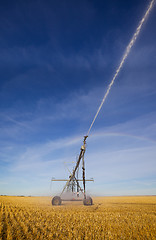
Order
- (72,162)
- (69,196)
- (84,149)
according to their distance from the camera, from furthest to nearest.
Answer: (72,162) < (69,196) < (84,149)

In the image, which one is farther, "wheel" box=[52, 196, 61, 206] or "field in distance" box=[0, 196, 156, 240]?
"wheel" box=[52, 196, 61, 206]

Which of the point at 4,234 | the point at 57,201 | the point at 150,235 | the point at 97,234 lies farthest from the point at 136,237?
the point at 57,201

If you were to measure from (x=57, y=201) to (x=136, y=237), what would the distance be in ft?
55.5

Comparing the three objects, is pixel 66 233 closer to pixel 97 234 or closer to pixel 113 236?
pixel 97 234

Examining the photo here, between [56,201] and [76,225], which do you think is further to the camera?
[56,201]

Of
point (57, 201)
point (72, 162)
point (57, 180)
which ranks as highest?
point (72, 162)

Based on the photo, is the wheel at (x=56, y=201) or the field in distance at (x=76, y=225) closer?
the field in distance at (x=76, y=225)

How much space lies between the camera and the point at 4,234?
6773 mm

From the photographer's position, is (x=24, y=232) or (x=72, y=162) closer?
(x=24, y=232)

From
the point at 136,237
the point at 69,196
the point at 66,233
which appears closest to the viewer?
the point at 136,237

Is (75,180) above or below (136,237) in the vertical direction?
above

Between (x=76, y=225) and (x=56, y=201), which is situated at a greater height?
(x=76, y=225)

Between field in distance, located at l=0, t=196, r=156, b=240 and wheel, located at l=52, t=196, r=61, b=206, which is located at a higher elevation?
field in distance, located at l=0, t=196, r=156, b=240

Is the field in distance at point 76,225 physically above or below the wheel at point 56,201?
above
